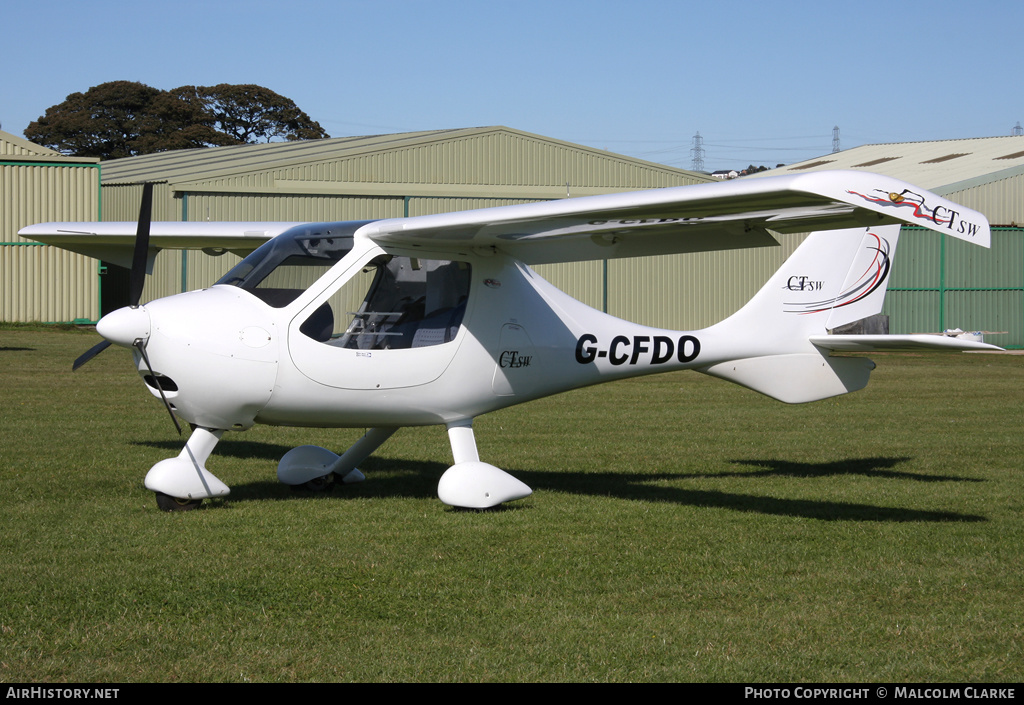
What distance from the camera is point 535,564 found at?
6.85 m

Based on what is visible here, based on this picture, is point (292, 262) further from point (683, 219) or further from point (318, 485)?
point (683, 219)

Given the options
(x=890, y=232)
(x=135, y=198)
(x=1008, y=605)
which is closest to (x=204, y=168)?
(x=135, y=198)

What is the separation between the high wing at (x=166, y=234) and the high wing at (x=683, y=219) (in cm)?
9

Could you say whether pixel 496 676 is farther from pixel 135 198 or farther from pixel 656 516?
pixel 135 198

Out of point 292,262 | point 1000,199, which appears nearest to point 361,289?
point 292,262

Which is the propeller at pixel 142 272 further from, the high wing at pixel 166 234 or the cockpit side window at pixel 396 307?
the high wing at pixel 166 234

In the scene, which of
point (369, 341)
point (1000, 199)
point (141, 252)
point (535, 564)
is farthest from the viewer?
point (1000, 199)

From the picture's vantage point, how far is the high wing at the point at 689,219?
6195 millimetres

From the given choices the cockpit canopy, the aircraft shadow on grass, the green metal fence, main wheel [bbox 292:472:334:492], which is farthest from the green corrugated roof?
the cockpit canopy

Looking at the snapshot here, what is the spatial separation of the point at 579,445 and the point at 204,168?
28.6 meters

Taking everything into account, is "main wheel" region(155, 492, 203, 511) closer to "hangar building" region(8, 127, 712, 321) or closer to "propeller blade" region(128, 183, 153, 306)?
"propeller blade" region(128, 183, 153, 306)

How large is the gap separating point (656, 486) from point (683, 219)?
307 centimetres

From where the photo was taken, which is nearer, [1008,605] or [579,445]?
[1008,605]

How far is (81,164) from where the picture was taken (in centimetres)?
3412
